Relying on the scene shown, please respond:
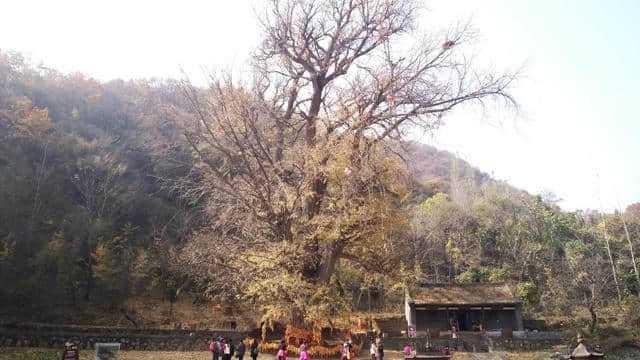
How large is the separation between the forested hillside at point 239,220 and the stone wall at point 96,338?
3147mm

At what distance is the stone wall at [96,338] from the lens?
2214 centimetres

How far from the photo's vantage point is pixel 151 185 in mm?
45906

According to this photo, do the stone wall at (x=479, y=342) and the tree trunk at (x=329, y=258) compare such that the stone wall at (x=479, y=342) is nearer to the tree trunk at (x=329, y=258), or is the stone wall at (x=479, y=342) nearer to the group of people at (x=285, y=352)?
the tree trunk at (x=329, y=258)

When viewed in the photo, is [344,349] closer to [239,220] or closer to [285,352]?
[285,352]

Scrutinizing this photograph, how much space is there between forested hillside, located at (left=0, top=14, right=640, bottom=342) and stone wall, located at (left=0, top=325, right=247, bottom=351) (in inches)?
124

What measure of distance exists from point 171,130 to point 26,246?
22742 millimetres

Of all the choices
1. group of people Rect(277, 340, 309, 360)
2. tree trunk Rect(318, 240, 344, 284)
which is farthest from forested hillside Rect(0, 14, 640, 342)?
group of people Rect(277, 340, 309, 360)

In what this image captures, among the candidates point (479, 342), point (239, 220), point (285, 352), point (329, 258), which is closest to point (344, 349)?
point (285, 352)

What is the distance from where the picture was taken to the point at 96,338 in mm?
22844

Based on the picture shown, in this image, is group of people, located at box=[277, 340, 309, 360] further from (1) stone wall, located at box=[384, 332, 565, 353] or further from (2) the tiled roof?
(2) the tiled roof

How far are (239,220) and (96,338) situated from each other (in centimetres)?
1172

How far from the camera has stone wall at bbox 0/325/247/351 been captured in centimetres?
2214

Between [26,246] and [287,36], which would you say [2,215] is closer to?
[26,246]

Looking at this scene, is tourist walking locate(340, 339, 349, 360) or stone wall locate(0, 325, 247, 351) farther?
stone wall locate(0, 325, 247, 351)
